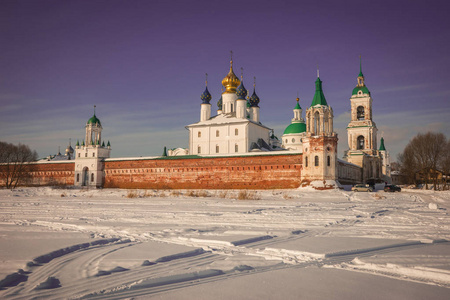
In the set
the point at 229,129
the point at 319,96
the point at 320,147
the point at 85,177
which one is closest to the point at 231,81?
the point at 229,129

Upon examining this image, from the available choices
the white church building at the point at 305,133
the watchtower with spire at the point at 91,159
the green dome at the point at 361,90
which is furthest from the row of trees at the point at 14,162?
the green dome at the point at 361,90

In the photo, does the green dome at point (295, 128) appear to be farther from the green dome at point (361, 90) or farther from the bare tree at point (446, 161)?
the bare tree at point (446, 161)

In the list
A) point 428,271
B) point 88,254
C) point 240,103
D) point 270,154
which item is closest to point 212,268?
point 88,254

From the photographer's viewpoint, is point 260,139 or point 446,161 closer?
point 446,161

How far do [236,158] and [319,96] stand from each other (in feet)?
34.8

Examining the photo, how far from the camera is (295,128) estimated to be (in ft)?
185

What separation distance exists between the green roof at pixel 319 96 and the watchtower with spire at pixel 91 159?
2598cm

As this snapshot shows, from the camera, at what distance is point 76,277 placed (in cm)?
386

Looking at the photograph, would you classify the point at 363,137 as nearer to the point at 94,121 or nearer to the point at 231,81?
the point at 231,81

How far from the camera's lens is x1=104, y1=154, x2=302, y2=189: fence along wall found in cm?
3359

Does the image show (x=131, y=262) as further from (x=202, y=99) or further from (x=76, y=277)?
(x=202, y=99)

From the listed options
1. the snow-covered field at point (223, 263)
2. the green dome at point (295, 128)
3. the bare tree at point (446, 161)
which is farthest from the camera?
the green dome at point (295, 128)

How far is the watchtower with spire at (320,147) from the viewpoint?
31766 millimetres

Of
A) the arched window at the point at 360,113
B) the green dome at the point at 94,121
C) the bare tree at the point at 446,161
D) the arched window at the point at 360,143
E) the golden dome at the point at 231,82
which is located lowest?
the bare tree at the point at 446,161
